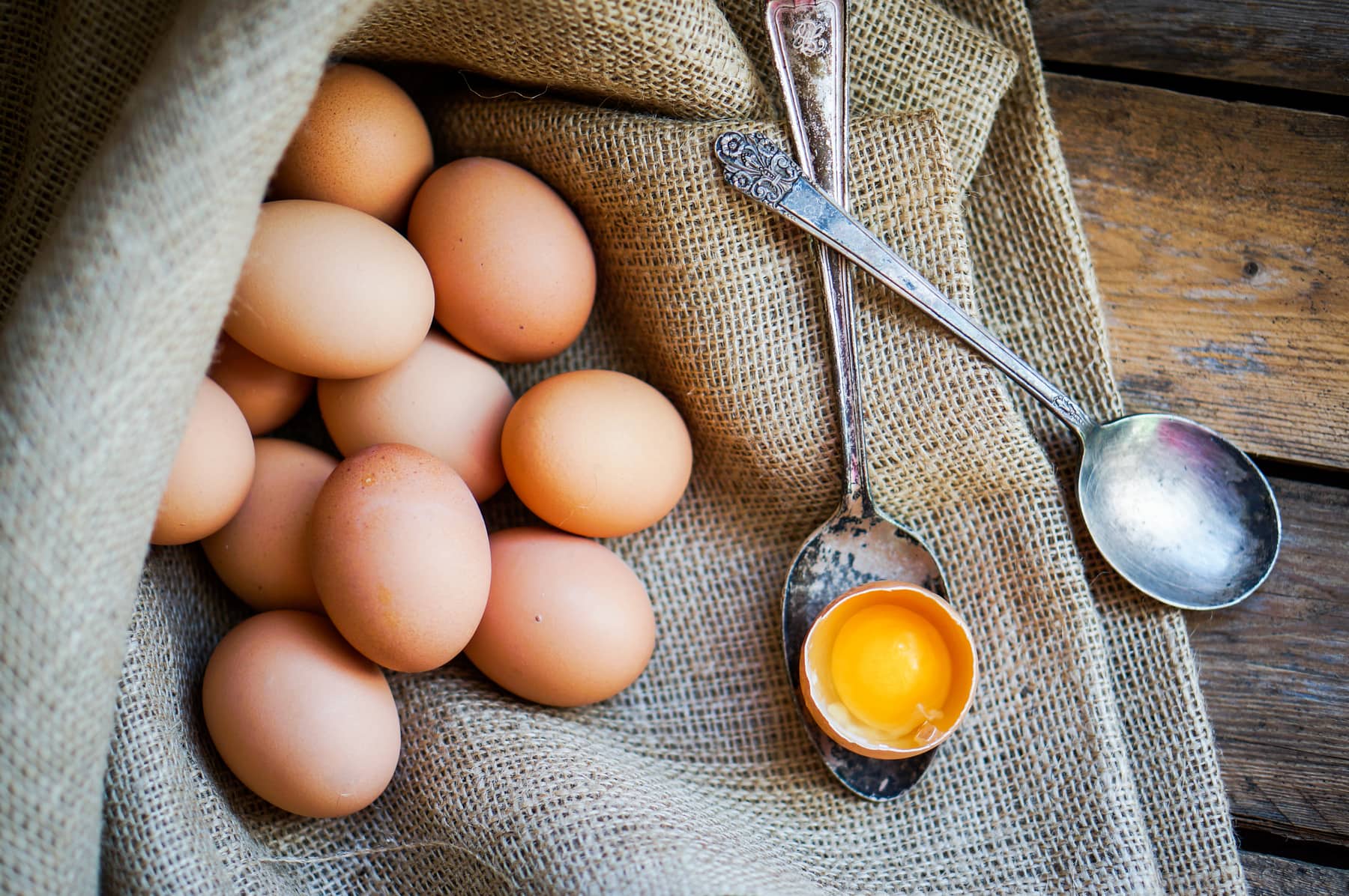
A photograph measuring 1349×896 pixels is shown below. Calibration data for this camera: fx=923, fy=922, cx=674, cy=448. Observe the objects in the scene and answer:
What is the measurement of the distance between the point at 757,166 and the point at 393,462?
1.24 ft

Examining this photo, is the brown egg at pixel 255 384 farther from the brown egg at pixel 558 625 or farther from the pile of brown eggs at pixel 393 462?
the brown egg at pixel 558 625

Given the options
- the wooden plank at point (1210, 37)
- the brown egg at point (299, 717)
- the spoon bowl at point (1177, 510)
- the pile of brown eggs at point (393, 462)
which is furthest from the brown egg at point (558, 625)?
the wooden plank at point (1210, 37)

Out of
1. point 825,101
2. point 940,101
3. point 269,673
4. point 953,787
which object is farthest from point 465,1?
point 953,787

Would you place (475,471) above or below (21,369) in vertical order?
below

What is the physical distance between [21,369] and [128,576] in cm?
14

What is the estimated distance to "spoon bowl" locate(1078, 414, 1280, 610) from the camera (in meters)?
0.81

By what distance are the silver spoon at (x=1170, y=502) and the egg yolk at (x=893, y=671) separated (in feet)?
0.58

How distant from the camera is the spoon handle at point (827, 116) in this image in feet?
2.49

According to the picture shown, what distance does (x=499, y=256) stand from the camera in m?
0.75

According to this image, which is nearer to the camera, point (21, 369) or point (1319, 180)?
point (21, 369)

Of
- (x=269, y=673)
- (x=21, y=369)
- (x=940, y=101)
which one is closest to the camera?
(x=21, y=369)

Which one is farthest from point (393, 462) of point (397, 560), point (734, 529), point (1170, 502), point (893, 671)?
point (1170, 502)

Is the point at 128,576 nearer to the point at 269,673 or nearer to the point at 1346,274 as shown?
the point at 269,673

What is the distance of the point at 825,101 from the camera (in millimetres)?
768
